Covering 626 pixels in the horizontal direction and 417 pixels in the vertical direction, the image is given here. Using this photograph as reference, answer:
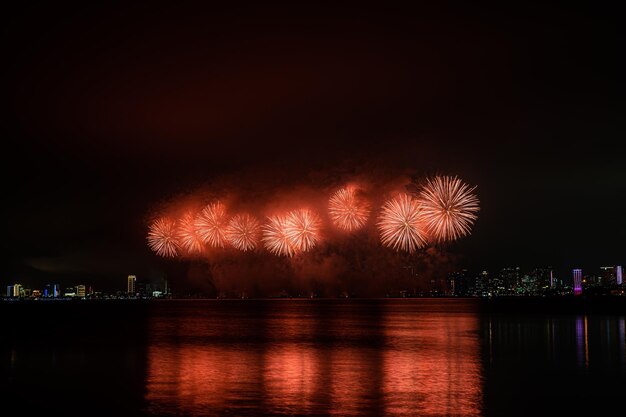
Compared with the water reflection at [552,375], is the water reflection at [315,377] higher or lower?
higher

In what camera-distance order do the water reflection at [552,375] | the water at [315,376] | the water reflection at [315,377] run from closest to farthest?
the water reflection at [315,377], the water at [315,376], the water reflection at [552,375]

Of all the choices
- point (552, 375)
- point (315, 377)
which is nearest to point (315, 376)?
point (315, 377)

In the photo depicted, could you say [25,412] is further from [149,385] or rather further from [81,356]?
[81,356]

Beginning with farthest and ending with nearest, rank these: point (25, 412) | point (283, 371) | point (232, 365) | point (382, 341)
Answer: point (382, 341) < point (232, 365) < point (283, 371) < point (25, 412)

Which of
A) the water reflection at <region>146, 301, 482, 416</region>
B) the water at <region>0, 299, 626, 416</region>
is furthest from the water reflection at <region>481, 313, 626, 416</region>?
the water reflection at <region>146, 301, 482, 416</region>

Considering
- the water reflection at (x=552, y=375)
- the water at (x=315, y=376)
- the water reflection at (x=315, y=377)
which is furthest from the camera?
the water reflection at (x=552, y=375)

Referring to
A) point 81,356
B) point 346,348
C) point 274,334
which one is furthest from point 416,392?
point 274,334

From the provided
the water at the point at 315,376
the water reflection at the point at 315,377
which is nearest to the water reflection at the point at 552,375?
the water at the point at 315,376

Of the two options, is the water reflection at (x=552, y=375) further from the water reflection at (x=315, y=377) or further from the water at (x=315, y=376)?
the water reflection at (x=315, y=377)

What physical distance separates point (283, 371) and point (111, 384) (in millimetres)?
7460

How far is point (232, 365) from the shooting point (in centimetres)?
3488

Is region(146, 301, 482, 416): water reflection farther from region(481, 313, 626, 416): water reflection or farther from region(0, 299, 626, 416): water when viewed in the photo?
region(481, 313, 626, 416): water reflection

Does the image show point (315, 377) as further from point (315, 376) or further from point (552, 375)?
point (552, 375)

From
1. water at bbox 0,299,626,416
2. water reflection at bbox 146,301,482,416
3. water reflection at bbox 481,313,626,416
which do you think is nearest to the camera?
water reflection at bbox 146,301,482,416
